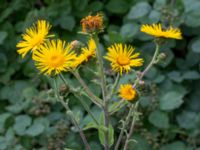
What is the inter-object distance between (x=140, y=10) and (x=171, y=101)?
452mm

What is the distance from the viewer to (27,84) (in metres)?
2.47

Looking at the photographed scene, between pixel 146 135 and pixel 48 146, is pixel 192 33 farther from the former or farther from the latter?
pixel 48 146

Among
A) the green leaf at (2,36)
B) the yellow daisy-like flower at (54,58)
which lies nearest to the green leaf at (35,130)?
the green leaf at (2,36)

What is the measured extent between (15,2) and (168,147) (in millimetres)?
1138

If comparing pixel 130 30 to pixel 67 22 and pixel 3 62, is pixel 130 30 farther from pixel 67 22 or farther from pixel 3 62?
pixel 3 62

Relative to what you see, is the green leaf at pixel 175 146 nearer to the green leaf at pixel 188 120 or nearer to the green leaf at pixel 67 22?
the green leaf at pixel 188 120

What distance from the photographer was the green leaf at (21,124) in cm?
210

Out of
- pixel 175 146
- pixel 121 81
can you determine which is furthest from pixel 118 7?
pixel 175 146

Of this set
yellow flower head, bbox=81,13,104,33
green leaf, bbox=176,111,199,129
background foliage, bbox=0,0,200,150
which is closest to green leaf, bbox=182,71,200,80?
background foliage, bbox=0,0,200,150

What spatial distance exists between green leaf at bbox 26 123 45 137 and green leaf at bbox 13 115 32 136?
18 millimetres

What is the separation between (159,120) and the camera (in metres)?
2.13

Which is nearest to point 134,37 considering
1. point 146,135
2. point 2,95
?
point 146,135

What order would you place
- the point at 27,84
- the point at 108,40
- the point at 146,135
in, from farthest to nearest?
the point at 27,84 → the point at 108,40 → the point at 146,135

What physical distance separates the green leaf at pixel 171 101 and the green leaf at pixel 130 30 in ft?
1.09
